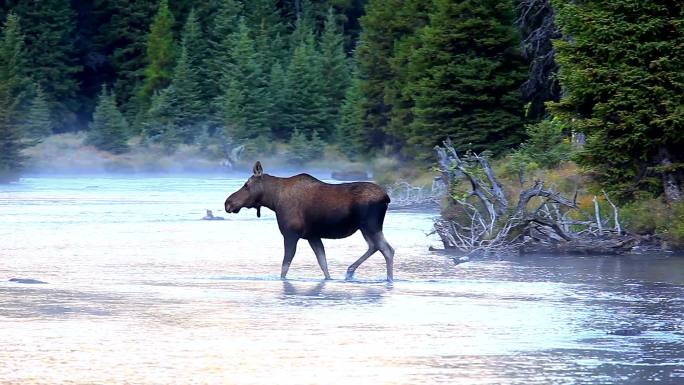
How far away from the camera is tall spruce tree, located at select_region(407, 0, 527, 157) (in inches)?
1764

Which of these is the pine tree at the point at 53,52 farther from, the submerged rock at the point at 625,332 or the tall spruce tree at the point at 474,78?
the submerged rock at the point at 625,332

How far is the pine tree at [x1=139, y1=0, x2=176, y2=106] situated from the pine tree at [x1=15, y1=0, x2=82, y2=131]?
4829 mm

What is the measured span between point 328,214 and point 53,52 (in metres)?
75.3

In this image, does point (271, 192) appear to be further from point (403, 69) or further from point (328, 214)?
point (403, 69)

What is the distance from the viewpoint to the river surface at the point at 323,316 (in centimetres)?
1292

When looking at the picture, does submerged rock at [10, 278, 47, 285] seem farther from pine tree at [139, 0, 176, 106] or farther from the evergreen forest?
pine tree at [139, 0, 176, 106]

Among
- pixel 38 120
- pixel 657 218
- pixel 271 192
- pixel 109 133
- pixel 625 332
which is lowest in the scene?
pixel 625 332

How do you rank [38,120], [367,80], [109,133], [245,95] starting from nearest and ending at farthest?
[367,80] → [109,133] → [38,120] → [245,95]

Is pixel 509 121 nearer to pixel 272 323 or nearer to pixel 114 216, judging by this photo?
pixel 114 216

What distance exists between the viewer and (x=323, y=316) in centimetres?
1639

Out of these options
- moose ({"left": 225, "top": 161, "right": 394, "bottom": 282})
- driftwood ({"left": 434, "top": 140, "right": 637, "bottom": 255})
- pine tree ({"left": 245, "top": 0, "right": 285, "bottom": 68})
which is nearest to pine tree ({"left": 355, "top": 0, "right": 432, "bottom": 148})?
pine tree ({"left": 245, "top": 0, "right": 285, "bottom": 68})

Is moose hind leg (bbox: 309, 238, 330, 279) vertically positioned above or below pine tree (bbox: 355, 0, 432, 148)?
below

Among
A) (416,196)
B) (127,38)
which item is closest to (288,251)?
(416,196)

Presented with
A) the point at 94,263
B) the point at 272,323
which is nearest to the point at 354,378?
the point at 272,323
